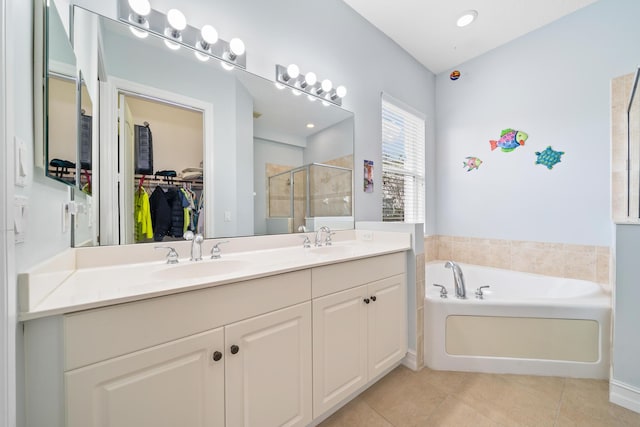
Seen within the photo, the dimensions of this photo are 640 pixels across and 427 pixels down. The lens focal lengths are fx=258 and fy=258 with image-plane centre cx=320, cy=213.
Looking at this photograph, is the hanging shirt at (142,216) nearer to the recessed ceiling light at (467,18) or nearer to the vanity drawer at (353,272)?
the vanity drawer at (353,272)

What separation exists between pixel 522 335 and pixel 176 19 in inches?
112

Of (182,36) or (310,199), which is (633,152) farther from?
(182,36)

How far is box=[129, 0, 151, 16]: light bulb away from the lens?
124cm

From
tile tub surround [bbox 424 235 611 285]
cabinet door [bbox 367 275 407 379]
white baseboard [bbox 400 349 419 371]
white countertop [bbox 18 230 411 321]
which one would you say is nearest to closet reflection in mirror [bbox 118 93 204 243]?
white countertop [bbox 18 230 411 321]

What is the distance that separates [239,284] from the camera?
3.22ft

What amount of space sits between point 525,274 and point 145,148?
3.20m

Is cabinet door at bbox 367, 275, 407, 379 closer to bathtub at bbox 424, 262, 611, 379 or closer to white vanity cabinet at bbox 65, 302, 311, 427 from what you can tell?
bathtub at bbox 424, 262, 611, 379

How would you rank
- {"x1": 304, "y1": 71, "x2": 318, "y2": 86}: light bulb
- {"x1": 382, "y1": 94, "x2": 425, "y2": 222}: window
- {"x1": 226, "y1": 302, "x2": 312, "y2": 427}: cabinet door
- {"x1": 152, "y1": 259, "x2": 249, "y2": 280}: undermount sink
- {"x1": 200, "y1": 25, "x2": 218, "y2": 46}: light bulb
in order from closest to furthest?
{"x1": 226, "y1": 302, "x2": 312, "y2": 427}: cabinet door < {"x1": 152, "y1": 259, "x2": 249, "y2": 280}: undermount sink < {"x1": 200, "y1": 25, "x2": 218, "y2": 46}: light bulb < {"x1": 304, "y1": 71, "x2": 318, "y2": 86}: light bulb < {"x1": 382, "y1": 94, "x2": 425, "y2": 222}: window

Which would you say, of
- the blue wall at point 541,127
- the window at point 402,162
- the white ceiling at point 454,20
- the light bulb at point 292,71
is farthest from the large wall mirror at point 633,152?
the light bulb at point 292,71

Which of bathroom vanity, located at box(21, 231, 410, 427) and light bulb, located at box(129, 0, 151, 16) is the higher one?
light bulb, located at box(129, 0, 151, 16)

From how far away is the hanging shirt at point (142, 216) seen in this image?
4.15 ft

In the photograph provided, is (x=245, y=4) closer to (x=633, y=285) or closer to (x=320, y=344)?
(x=320, y=344)

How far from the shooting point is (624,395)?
4.71 feet

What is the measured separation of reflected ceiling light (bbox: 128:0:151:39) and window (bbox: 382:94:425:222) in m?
1.95
